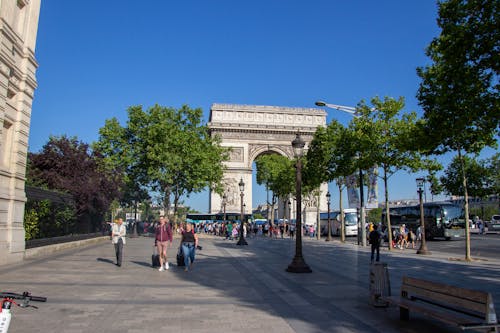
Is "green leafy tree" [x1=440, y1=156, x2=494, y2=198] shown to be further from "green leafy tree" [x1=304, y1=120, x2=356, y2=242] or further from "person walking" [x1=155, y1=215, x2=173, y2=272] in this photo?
"person walking" [x1=155, y1=215, x2=173, y2=272]

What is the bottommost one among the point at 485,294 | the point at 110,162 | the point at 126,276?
A: the point at 126,276

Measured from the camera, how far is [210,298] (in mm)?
8758

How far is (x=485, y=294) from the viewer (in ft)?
16.8

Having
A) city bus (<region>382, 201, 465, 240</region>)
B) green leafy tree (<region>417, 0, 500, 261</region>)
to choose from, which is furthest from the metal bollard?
city bus (<region>382, 201, 465, 240</region>)

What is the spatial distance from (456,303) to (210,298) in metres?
4.84

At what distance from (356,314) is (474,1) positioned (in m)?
9.55

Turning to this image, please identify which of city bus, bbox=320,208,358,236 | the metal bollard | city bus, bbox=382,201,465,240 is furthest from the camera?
city bus, bbox=320,208,358,236

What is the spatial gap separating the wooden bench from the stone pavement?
1.40ft

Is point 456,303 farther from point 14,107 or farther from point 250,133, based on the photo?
point 250,133

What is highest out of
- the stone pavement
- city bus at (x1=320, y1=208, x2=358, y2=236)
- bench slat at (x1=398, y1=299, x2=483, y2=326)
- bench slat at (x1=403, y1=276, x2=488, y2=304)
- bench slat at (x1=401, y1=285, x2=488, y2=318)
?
city bus at (x1=320, y1=208, x2=358, y2=236)

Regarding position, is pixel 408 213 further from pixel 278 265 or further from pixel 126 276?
pixel 126 276

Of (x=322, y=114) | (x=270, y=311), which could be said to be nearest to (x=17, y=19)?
(x=270, y=311)

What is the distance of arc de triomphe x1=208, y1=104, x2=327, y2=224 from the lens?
202ft

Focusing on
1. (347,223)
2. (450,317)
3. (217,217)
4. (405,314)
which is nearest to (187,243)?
(405,314)
